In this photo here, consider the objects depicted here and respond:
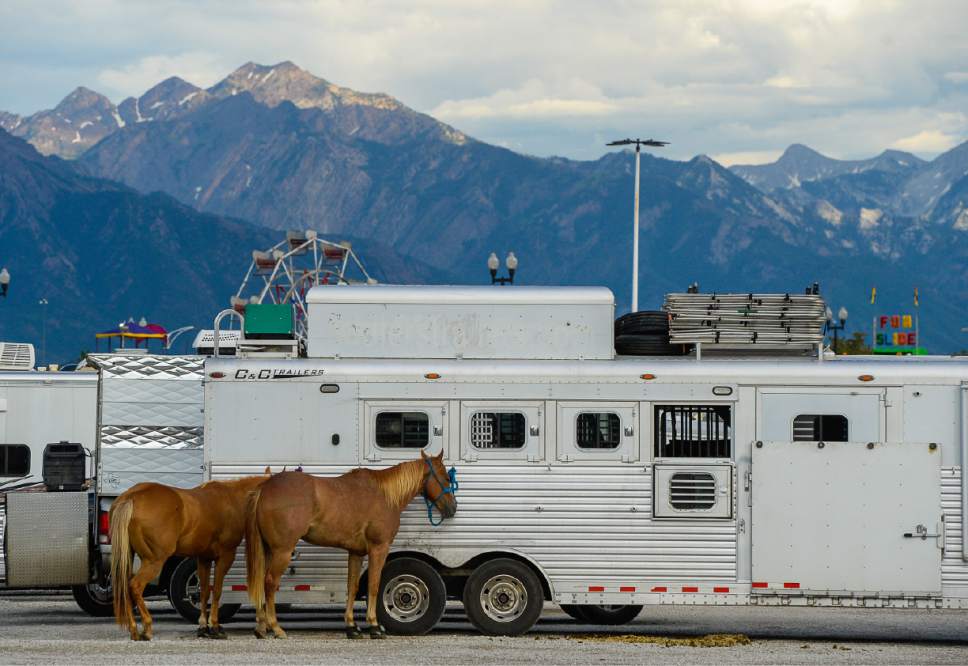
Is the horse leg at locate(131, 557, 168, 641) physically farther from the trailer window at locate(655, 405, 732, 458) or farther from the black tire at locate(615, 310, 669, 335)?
the black tire at locate(615, 310, 669, 335)

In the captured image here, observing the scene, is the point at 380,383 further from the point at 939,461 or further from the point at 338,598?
the point at 939,461

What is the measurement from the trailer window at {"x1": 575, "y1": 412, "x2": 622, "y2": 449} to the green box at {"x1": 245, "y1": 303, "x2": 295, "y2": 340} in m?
3.58

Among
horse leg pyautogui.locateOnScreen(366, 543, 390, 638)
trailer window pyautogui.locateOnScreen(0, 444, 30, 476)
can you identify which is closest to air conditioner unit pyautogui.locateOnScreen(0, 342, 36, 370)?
trailer window pyautogui.locateOnScreen(0, 444, 30, 476)

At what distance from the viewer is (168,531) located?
16016mm

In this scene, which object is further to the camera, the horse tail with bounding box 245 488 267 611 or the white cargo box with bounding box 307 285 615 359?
the white cargo box with bounding box 307 285 615 359

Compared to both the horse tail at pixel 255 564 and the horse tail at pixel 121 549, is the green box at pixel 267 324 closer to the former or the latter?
the horse tail at pixel 255 564

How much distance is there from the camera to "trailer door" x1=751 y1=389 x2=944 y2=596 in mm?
16562

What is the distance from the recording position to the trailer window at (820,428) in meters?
16.7

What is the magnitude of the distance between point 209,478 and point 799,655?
6660mm

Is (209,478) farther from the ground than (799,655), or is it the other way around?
(209,478)

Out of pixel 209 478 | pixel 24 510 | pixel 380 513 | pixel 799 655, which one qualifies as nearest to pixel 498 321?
pixel 380 513

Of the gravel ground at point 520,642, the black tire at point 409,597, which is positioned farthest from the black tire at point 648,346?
the black tire at point 409,597

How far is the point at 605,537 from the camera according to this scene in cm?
1666

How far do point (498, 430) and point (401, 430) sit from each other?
3.56ft
